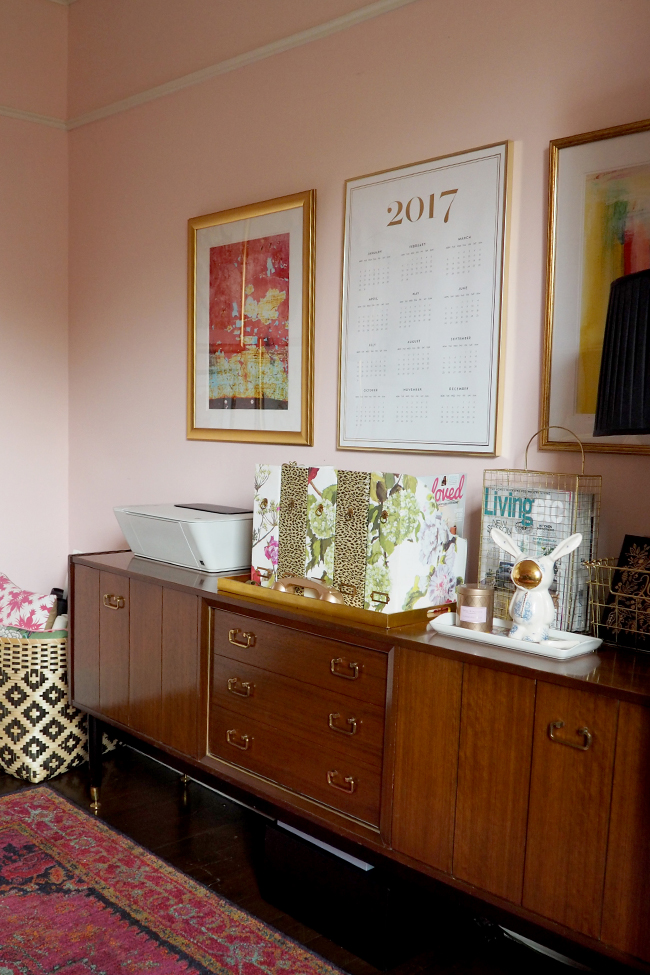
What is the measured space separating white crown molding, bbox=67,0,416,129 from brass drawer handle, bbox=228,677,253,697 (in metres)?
1.87

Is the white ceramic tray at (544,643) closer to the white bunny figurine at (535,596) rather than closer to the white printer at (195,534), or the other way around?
the white bunny figurine at (535,596)

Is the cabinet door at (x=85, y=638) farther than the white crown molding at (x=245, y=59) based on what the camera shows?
Yes

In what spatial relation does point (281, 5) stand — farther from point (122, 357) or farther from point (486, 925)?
point (486, 925)

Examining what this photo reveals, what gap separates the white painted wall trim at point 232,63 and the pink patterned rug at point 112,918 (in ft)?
8.01

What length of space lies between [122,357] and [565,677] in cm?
246

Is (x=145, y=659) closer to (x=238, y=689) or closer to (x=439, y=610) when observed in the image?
(x=238, y=689)

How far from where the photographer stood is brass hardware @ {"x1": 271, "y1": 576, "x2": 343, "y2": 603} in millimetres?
1961

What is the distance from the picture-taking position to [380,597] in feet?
6.15

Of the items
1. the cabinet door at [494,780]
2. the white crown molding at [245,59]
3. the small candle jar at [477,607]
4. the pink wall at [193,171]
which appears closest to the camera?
the cabinet door at [494,780]

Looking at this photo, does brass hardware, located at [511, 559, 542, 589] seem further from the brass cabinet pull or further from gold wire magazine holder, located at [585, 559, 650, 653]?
the brass cabinet pull

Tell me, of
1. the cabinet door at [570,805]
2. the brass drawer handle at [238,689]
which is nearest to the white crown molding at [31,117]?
the brass drawer handle at [238,689]

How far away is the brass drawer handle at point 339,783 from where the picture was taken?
73.2 inches

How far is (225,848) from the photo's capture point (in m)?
2.46

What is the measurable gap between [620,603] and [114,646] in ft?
5.08
